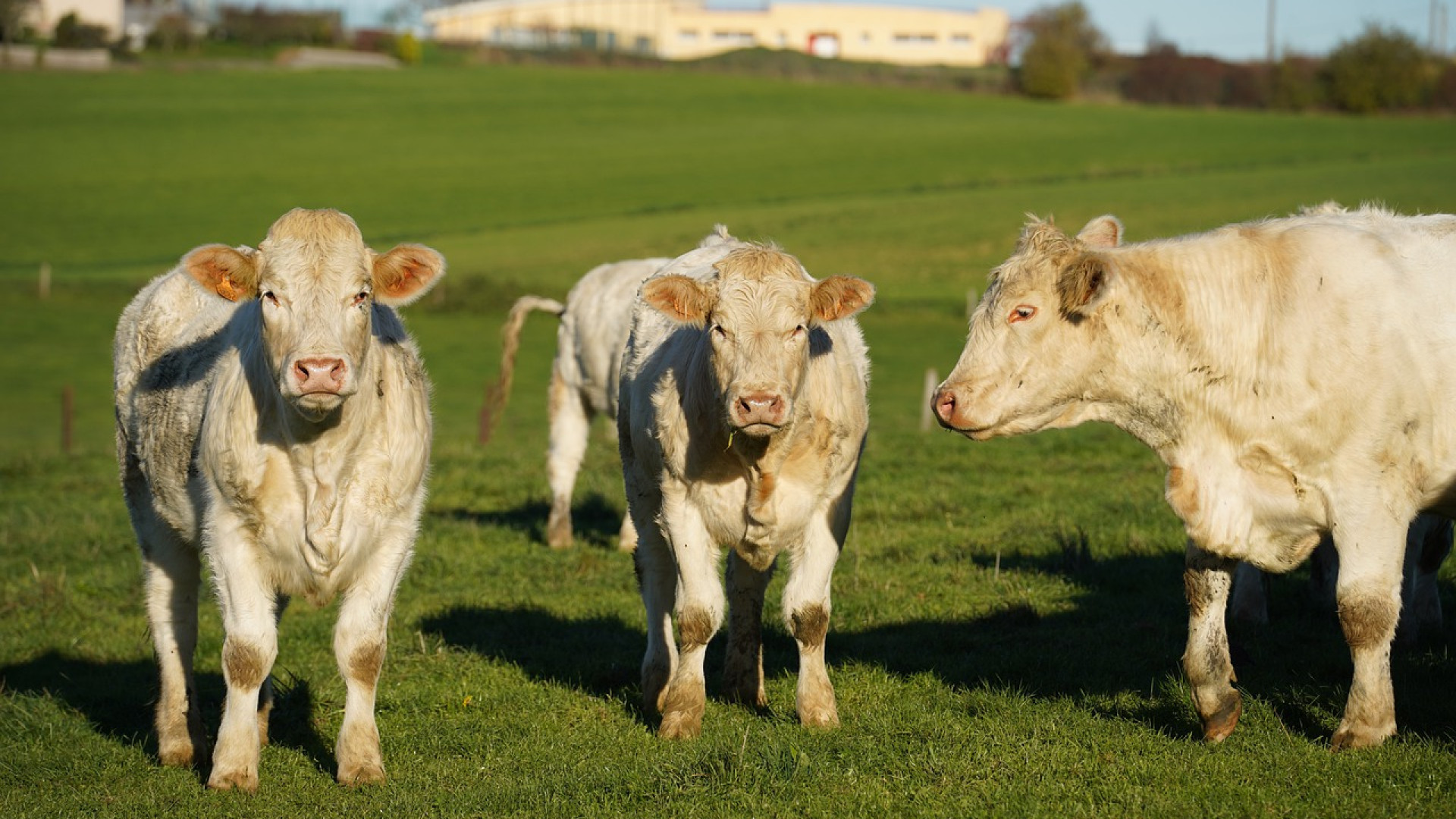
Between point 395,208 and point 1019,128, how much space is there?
33.9 m

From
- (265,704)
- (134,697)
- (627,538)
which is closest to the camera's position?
(265,704)

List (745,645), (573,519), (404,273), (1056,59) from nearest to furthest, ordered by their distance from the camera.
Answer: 1. (404,273)
2. (745,645)
3. (573,519)
4. (1056,59)

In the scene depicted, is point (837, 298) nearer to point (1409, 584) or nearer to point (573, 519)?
point (1409, 584)

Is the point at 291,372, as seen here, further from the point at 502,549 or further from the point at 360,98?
the point at 360,98

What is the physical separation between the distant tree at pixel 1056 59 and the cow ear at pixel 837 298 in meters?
85.3

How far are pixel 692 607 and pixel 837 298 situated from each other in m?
1.63

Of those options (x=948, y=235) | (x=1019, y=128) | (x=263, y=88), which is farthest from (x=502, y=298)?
(x=263, y=88)

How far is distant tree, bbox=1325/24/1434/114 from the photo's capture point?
81.4 metres

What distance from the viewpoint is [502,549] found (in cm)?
1222

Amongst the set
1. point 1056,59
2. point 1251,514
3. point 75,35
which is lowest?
point 1251,514

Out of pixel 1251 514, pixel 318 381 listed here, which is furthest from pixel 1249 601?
pixel 318 381

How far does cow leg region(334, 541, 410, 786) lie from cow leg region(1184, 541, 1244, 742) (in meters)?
3.61

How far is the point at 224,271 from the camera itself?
6.57m

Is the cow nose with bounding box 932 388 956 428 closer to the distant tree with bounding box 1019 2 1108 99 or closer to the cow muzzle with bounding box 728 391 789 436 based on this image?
the cow muzzle with bounding box 728 391 789 436
